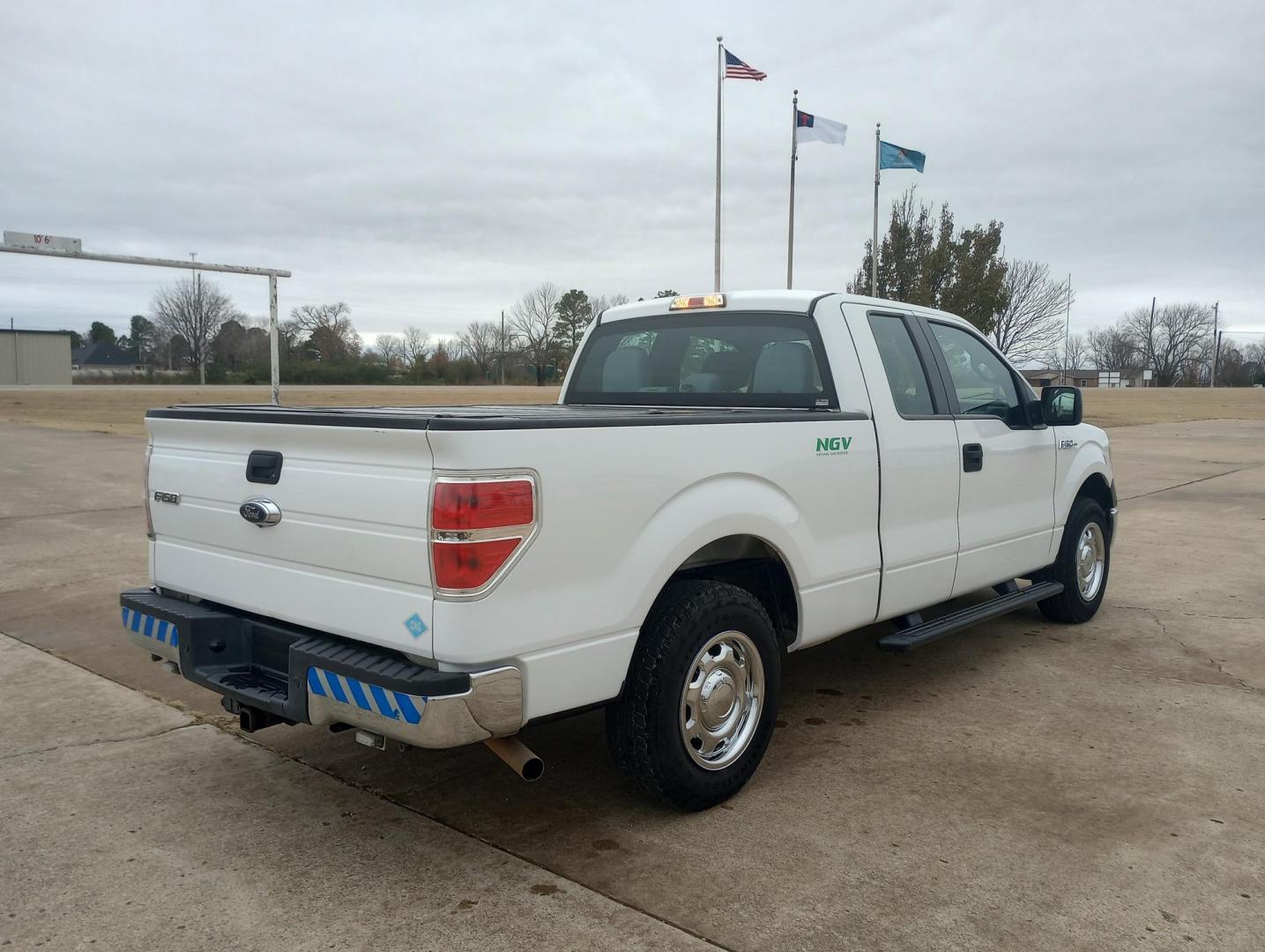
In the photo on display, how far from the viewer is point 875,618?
4.46m

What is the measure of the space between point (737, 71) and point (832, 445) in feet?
77.1

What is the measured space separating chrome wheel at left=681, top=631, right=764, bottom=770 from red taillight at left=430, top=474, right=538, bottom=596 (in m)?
0.96

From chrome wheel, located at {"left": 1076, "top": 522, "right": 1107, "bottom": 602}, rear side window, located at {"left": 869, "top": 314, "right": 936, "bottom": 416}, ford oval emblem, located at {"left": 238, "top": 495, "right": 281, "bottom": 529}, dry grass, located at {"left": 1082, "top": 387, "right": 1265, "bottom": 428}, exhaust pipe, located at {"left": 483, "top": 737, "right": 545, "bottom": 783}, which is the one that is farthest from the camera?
dry grass, located at {"left": 1082, "top": 387, "right": 1265, "bottom": 428}

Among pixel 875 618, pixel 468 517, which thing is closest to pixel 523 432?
pixel 468 517

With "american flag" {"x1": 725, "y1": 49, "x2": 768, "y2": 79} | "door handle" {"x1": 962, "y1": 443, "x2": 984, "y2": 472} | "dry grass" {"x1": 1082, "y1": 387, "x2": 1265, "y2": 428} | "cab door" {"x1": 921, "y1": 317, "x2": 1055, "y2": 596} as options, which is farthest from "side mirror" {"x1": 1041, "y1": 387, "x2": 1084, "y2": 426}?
"dry grass" {"x1": 1082, "y1": 387, "x2": 1265, "y2": 428}

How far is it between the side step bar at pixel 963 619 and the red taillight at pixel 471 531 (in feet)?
7.25

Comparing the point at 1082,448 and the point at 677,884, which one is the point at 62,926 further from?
the point at 1082,448

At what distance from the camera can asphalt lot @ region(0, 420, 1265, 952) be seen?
2.91 metres

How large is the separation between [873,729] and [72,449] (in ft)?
59.7

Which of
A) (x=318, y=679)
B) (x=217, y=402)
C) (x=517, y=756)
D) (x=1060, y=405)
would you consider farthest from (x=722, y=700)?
(x=217, y=402)

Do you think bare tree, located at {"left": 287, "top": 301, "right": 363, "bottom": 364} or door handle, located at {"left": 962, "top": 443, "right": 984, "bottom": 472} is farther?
bare tree, located at {"left": 287, "top": 301, "right": 363, "bottom": 364}

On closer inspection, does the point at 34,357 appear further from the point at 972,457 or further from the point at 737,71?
the point at 972,457

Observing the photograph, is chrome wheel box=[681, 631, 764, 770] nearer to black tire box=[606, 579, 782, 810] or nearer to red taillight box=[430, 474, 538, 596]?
black tire box=[606, 579, 782, 810]

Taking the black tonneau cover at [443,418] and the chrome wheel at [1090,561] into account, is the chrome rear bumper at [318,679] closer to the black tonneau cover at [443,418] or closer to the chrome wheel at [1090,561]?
the black tonneau cover at [443,418]
